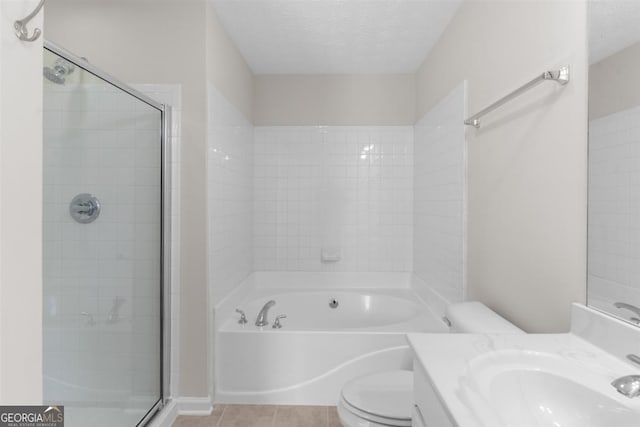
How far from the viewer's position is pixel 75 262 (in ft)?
4.94

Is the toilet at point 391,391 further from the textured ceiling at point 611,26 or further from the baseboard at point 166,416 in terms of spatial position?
the baseboard at point 166,416

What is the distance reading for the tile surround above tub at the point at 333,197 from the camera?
Result: 3189 mm

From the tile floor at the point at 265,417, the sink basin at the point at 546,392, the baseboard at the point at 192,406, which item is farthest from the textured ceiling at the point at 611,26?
the baseboard at the point at 192,406

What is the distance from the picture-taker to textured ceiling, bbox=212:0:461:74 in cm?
210

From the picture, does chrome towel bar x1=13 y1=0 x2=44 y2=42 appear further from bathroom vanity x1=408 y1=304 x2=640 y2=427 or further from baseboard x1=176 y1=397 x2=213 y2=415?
baseboard x1=176 y1=397 x2=213 y2=415

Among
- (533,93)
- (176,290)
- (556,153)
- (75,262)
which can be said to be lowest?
(176,290)

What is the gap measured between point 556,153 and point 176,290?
2.03m

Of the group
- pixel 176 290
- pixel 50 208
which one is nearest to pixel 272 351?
pixel 176 290

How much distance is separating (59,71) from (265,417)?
2025 mm

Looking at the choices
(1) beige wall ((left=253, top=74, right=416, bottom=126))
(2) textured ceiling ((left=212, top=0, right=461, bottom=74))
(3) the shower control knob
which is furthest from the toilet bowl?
(1) beige wall ((left=253, top=74, right=416, bottom=126))

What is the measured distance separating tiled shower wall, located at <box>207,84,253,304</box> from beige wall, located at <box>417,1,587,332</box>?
1.53 m

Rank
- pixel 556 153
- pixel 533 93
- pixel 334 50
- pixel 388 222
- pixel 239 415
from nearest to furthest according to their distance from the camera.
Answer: pixel 556 153 < pixel 533 93 < pixel 239 415 < pixel 334 50 < pixel 388 222

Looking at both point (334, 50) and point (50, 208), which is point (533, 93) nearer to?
point (334, 50)

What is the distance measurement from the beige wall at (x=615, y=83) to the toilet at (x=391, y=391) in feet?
2.61
